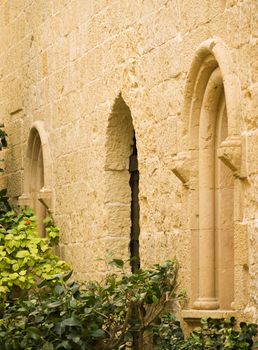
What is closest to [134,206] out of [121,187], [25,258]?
[121,187]

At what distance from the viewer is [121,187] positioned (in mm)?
11602

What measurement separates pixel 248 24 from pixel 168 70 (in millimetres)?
1642

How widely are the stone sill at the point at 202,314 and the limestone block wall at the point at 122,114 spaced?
29 millimetres

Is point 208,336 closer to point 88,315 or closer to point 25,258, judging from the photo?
point 88,315

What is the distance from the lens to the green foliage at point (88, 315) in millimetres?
8664

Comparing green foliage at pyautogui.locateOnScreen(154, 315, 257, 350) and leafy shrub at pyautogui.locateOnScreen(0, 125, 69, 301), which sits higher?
leafy shrub at pyautogui.locateOnScreen(0, 125, 69, 301)

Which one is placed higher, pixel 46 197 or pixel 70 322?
pixel 46 197

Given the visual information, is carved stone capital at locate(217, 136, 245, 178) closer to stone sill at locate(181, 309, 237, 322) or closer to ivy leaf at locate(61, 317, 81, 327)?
stone sill at locate(181, 309, 237, 322)

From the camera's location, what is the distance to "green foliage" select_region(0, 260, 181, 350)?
8.66 m

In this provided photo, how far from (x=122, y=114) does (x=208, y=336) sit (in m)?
3.28

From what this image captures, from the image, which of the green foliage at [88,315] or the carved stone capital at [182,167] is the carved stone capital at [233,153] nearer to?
the carved stone capital at [182,167]

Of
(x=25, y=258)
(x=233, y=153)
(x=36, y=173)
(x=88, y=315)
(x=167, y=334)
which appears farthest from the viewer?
(x=36, y=173)

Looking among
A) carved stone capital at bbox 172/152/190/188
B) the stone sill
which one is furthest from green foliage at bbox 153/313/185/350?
carved stone capital at bbox 172/152/190/188

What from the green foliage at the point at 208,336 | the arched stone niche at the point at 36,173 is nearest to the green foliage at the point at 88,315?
the green foliage at the point at 208,336
